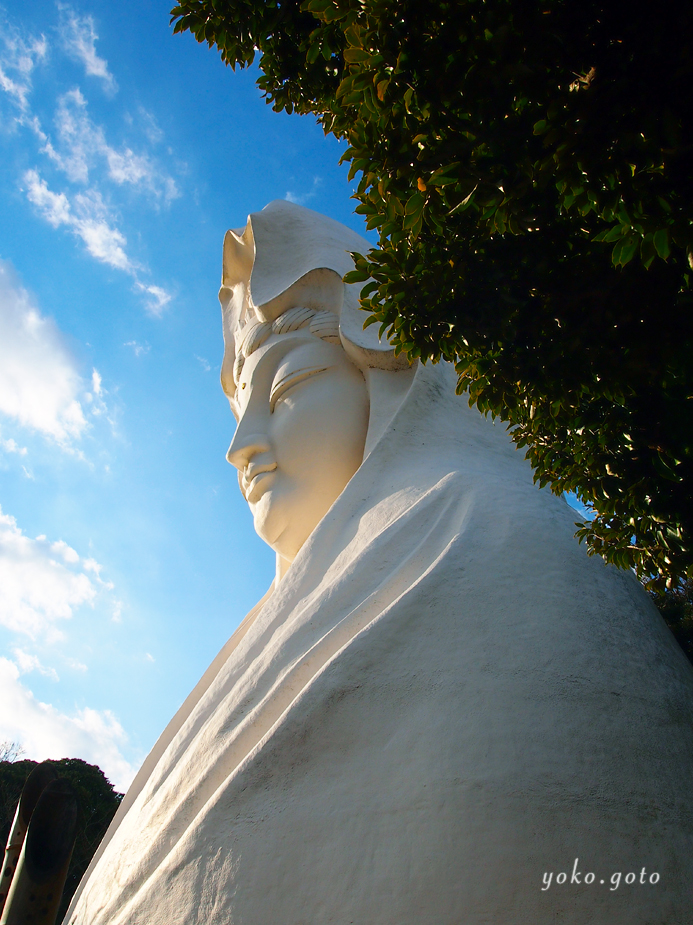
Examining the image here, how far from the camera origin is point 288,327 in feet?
18.1

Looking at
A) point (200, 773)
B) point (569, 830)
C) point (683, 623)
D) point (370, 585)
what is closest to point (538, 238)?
point (370, 585)

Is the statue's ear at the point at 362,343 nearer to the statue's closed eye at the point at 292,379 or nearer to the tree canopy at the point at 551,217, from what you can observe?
the statue's closed eye at the point at 292,379

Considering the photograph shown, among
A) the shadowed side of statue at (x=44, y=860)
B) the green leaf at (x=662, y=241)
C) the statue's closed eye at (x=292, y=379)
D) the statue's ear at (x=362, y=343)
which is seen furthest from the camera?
the statue's closed eye at (x=292, y=379)

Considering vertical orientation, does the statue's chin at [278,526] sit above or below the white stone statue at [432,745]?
above

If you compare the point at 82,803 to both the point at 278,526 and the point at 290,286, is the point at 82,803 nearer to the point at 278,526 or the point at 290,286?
the point at 278,526

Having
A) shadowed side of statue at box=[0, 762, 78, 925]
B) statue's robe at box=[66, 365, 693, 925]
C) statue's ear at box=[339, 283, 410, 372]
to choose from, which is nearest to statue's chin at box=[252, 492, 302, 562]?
statue's ear at box=[339, 283, 410, 372]

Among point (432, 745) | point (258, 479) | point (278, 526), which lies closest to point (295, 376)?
point (258, 479)

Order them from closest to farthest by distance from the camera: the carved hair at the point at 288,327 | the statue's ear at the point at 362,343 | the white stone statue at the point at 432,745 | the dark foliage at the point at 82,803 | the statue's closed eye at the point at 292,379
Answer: the white stone statue at the point at 432,745
the statue's ear at the point at 362,343
the statue's closed eye at the point at 292,379
the carved hair at the point at 288,327
the dark foliage at the point at 82,803

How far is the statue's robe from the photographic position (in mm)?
2350

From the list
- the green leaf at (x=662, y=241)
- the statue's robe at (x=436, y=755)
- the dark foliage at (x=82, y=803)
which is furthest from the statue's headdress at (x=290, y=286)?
the dark foliage at (x=82, y=803)

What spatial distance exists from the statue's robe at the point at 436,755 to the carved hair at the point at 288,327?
7.05ft

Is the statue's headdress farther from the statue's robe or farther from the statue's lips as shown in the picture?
the statue's robe

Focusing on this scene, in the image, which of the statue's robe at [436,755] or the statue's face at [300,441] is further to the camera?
the statue's face at [300,441]

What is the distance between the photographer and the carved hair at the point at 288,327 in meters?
5.40
